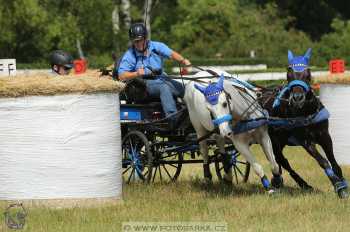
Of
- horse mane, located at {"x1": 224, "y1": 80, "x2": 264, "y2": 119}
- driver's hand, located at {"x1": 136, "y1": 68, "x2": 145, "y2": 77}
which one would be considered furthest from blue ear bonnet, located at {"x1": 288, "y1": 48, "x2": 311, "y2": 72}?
driver's hand, located at {"x1": 136, "y1": 68, "x2": 145, "y2": 77}

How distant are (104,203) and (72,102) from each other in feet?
3.82

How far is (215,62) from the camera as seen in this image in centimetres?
3394

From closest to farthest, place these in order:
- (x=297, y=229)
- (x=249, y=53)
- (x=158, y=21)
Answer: (x=297, y=229) < (x=249, y=53) < (x=158, y=21)

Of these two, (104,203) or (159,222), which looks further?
(104,203)

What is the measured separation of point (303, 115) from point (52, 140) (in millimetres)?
3000

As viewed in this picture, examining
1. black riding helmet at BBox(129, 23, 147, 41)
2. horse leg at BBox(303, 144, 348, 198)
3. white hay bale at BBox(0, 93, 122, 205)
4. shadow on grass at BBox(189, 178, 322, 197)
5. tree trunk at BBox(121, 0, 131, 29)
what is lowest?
shadow on grass at BBox(189, 178, 322, 197)

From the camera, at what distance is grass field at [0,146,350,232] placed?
917cm

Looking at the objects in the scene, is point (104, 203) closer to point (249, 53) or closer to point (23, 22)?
point (23, 22)

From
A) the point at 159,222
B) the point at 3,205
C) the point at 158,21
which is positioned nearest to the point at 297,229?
the point at 159,222

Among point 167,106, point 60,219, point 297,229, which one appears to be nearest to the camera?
point 297,229

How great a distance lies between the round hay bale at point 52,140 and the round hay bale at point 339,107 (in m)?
5.41

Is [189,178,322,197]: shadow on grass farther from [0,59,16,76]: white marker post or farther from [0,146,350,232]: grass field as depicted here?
[0,59,16,76]: white marker post

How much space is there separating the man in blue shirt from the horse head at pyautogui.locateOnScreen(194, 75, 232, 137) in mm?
1677

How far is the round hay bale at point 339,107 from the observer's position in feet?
48.6
